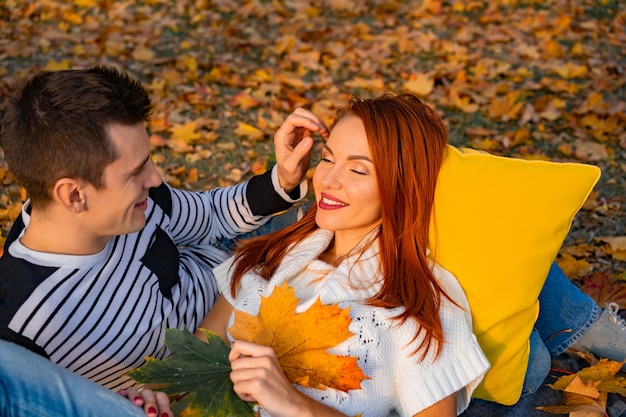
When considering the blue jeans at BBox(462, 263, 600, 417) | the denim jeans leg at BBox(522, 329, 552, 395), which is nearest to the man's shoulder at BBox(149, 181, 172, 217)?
the blue jeans at BBox(462, 263, 600, 417)

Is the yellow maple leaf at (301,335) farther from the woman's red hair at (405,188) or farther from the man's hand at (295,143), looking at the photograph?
the man's hand at (295,143)

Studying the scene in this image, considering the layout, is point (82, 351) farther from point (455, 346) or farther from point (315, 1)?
point (315, 1)

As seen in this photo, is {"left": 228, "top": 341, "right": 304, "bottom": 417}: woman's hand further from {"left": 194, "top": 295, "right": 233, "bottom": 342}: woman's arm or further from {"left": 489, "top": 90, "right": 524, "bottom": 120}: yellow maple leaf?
{"left": 489, "top": 90, "right": 524, "bottom": 120}: yellow maple leaf

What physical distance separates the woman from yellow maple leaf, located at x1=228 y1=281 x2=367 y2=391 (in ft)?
0.33

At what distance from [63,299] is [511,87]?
472 cm

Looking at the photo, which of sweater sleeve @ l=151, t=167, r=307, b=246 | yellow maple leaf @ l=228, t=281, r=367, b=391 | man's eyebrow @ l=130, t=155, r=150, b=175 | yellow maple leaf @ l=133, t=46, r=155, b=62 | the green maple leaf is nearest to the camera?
the green maple leaf

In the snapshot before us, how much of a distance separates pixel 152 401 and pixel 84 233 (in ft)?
2.09

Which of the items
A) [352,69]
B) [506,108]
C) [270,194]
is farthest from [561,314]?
[352,69]

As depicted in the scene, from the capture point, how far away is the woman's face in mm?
2375

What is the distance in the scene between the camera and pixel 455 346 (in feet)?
7.36

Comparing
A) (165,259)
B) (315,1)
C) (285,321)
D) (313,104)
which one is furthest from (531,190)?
(315,1)

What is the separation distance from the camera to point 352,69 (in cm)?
642

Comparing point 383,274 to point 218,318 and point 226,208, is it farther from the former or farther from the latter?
point 226,208

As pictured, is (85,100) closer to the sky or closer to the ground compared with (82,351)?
closer to the sky
